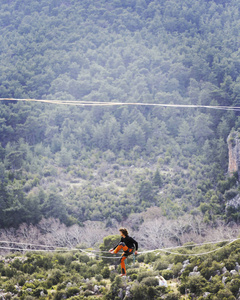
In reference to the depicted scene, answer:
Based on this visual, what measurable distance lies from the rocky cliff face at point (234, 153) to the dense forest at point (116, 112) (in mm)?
1582

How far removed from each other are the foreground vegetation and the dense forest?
681 inches

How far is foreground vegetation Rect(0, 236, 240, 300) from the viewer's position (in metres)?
31.0

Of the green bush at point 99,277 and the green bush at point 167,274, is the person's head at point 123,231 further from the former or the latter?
the green bush at point 99,277

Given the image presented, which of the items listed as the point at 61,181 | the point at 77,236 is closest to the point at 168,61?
the point at 61,181

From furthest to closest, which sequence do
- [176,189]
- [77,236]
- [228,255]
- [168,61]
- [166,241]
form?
1. [168,61]
2. [176,189]
3. [77,236]
4. [166,241]
5. [228,255]

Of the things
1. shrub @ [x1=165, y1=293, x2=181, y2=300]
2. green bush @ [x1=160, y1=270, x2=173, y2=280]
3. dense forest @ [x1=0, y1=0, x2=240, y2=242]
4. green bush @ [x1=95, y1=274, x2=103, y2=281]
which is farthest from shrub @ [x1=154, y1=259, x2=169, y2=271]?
dense forest @ [x1=0, y1=0, x2=240, y2=242]

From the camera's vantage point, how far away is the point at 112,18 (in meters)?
132

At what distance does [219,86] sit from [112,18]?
5044cm

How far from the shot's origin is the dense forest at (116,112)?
66.8 m

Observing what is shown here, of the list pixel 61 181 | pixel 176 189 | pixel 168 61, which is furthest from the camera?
pixel 168 61

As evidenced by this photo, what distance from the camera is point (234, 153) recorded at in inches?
2574

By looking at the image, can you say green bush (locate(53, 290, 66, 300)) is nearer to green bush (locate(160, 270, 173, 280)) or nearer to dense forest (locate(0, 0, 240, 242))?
green bush (locate(160, 270, 173, 280))

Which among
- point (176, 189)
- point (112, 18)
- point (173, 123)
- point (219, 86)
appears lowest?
point (176, 189)

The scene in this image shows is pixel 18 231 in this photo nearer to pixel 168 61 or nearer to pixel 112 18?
pixel 168 61
